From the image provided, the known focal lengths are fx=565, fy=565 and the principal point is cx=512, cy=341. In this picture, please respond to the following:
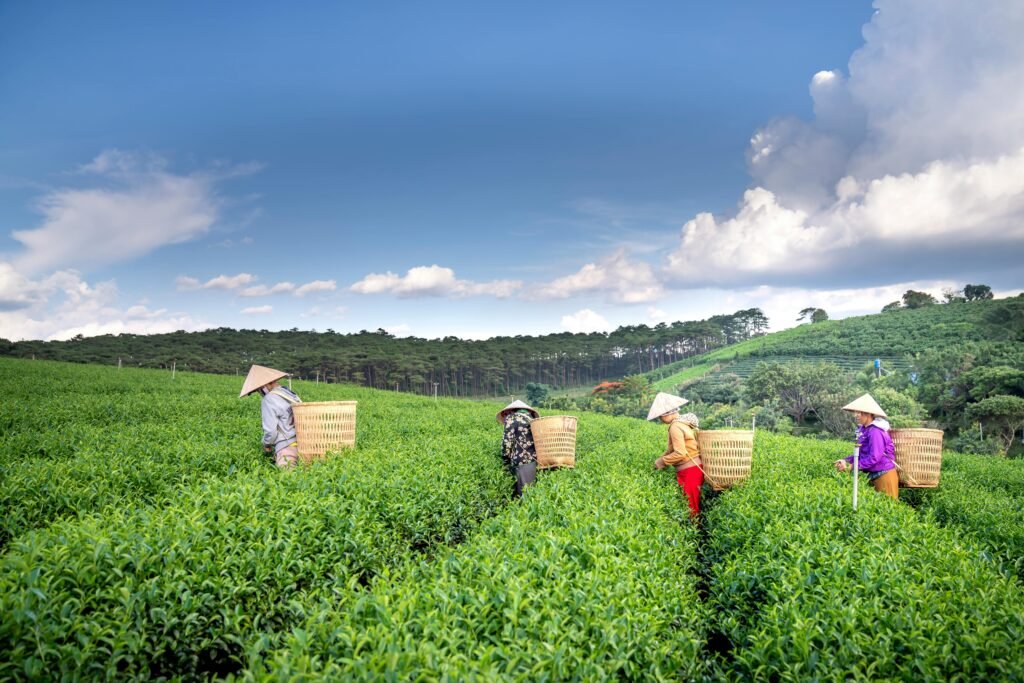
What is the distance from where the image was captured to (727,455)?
7316 millimetres

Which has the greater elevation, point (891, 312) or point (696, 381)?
point (891, 312)

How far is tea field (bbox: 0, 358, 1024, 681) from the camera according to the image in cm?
288

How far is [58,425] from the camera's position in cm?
1179

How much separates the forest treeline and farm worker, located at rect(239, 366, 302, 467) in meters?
43.9

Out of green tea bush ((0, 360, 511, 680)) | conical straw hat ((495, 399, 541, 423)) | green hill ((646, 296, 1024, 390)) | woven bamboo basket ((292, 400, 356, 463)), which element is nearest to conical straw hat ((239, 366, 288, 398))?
woven bamboo basket ((292, 400, 356, 463))

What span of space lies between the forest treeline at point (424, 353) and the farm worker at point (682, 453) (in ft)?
154

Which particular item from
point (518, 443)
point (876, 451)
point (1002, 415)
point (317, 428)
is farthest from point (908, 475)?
point (1002, 415)

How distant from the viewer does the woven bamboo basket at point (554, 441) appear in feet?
26.9

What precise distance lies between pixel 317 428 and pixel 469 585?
440cm

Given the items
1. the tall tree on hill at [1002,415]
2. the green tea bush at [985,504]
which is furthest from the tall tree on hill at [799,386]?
the green tea bush at [985,504]

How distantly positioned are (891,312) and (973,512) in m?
79.6

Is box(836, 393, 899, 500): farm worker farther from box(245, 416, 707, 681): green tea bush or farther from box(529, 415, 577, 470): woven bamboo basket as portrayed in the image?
box(245, 416, 707, 681): green tea bush

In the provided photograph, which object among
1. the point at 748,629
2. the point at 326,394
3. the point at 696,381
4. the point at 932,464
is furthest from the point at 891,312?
the point at 748,629

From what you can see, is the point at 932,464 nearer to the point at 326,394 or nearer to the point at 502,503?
the point at 502,503
